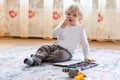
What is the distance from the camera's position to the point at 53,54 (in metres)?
1.82

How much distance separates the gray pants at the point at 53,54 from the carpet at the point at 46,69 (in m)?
0.05

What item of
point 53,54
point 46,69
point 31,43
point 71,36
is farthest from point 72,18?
point 31,43

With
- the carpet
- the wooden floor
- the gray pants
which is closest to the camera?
the carpet

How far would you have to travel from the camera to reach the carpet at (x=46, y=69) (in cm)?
150

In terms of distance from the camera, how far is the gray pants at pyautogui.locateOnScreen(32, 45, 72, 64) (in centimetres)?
178

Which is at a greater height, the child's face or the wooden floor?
the child's face

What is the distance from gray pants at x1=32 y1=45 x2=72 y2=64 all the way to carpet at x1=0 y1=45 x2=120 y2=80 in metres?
0.05

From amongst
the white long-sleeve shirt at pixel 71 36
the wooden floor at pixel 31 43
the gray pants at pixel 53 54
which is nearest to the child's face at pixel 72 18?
the white long-sleeve shirt at pixel 71 36

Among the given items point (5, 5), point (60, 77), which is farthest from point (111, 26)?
point (60, 77)

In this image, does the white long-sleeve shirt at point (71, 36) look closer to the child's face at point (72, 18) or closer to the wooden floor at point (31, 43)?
the child's face at point (72, 18)

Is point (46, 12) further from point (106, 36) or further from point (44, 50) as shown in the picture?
point (44, 50)

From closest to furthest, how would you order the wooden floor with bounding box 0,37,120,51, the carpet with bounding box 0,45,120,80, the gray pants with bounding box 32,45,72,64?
the carpet with bounding box 0,45,120,80 → the gray pants with bounding box 32,45,72,64 → the wooden floor with bounding box 0,37,120,51

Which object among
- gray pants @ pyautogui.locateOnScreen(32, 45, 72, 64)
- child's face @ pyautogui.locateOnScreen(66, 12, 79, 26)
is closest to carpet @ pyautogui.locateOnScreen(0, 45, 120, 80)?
gray pants @ pyautogui.locateOnScreen(32, 45, 72, 64)

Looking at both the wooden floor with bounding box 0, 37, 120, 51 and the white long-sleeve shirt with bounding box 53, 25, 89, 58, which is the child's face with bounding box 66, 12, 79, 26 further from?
the wooden floor with bounding box 0, 37, 120, 51
